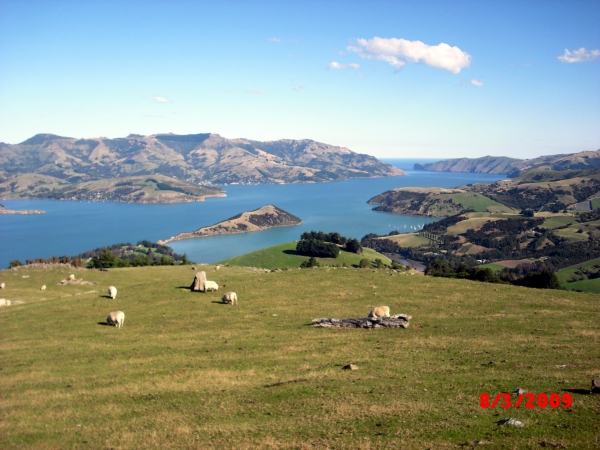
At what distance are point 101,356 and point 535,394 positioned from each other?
1958 cm

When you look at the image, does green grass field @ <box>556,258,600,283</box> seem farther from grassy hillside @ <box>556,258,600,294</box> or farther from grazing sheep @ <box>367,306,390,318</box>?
grazing sheep @ <box>367,306,390,318</box>

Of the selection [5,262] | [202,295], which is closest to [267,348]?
[202,295]

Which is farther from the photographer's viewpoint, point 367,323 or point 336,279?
point 336,279

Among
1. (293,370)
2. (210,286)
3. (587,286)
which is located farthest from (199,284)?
(587,286)

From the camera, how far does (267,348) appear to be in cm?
2100

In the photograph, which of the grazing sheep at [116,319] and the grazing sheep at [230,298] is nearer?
the grazing sheep at [116,319]

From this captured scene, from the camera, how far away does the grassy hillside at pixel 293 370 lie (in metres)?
12.3

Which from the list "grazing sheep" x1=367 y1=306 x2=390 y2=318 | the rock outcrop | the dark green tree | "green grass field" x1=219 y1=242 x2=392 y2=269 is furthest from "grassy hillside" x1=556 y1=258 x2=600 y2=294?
the rock outcrop

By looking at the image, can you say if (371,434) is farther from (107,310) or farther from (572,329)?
(107,310)
